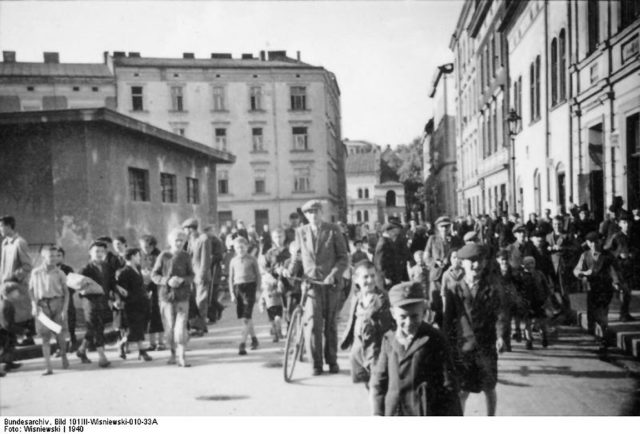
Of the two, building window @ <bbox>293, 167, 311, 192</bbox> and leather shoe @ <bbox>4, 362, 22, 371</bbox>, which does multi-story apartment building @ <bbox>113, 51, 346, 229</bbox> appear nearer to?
building window @ <bbox>293, 167, 311, 192</bbox>

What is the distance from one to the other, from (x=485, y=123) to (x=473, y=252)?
6.69 m

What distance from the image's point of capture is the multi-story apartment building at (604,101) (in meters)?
4.81

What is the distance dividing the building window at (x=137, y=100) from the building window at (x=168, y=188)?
1.67 m

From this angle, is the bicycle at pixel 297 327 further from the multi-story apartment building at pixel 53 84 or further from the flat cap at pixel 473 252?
the multi-story apartment building at pixel 53 84

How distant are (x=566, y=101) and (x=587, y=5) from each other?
1.53 metres

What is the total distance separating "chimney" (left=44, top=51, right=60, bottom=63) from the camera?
486 centimetres

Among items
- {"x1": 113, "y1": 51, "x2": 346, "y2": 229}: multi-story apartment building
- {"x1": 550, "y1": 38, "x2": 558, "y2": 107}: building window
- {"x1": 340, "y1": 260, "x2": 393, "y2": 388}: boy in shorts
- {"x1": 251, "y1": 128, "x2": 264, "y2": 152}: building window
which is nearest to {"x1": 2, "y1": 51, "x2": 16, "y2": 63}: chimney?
{"x1": 113, "y1": 51, "x2": 346, "y2": 229}: multi-story apartment building

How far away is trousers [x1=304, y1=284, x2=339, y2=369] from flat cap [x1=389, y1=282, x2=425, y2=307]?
2058 mm

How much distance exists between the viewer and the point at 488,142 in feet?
29.2

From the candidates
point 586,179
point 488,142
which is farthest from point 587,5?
point 488,142

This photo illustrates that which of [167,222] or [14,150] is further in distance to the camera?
[167,222]

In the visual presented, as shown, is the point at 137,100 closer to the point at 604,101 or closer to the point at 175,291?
the point at 175,291

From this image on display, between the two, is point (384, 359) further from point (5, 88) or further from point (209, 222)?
point (209, 222)

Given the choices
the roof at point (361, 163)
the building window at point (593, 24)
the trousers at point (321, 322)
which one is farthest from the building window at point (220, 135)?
the building window at point (593, 24)
